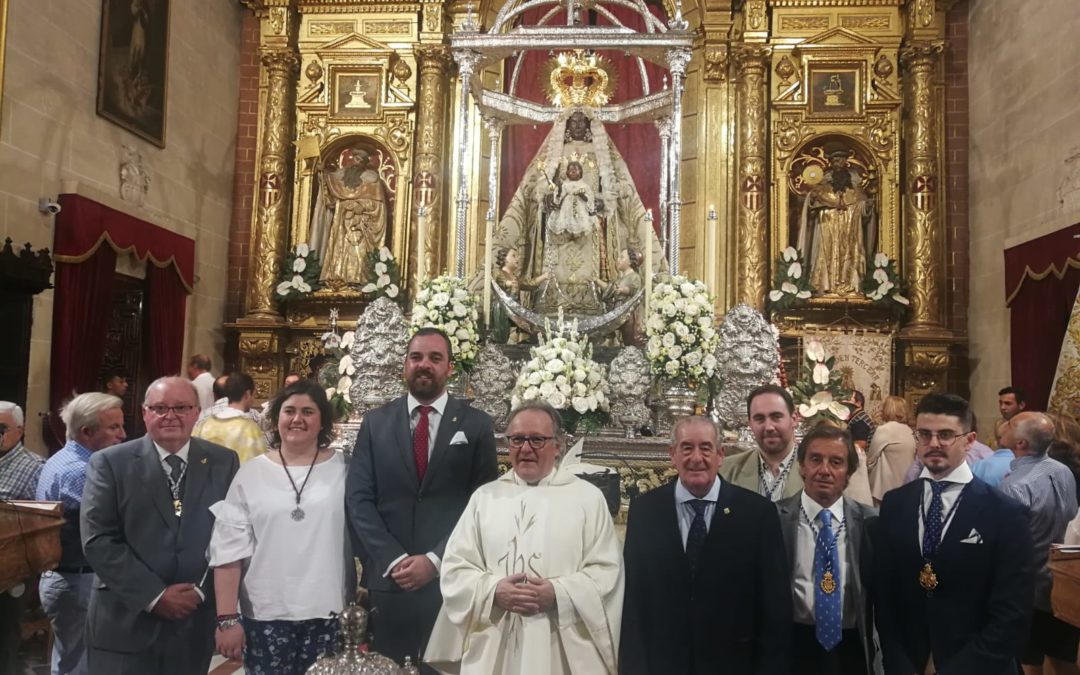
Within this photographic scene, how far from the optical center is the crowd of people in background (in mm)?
3080

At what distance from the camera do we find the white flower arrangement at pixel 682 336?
6.44 metres

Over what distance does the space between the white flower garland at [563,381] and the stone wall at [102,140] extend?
4656 mm

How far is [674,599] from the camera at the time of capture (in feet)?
10.2

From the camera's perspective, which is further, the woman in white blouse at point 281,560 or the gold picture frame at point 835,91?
the gold picture frame at point 835,91

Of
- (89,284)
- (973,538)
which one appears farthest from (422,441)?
(89,284)

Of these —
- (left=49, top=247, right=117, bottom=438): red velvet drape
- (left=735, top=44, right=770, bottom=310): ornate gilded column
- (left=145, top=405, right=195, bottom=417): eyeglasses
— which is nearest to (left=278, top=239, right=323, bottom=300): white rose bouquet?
(left=49, top=247, right=117, bottom=438): red velvet drape

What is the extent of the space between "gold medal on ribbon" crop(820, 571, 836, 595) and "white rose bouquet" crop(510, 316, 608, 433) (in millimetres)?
2956

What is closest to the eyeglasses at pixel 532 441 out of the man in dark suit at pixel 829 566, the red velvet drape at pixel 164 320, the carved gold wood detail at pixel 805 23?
the man in dark suit at pixel 829 566

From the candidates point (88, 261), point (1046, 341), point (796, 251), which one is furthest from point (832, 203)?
point (88, 261)

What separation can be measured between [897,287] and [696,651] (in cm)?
852

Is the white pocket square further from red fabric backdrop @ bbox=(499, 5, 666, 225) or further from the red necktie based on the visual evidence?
red fabric backdrop @ bbox=(499, 5, 666, 225)

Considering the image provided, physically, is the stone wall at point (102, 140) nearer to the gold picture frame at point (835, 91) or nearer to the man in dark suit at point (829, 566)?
the man in dark suit at point (829, 566)

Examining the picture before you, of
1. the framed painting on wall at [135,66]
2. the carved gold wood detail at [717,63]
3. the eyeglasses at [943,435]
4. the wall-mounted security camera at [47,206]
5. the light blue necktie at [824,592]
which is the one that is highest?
the carved gold wood detail at [717,63]

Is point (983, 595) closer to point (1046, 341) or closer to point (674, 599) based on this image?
point (674, 599)
